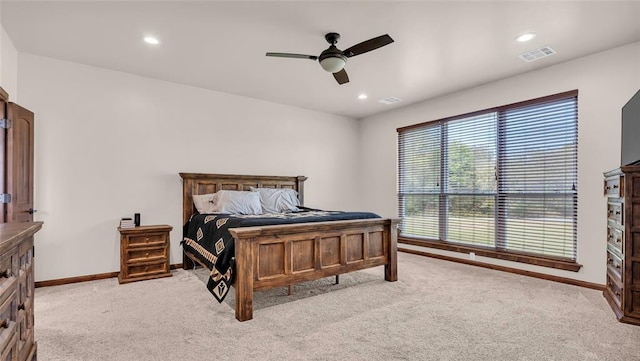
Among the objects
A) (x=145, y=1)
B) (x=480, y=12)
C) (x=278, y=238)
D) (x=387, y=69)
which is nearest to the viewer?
(x=145, y=1)

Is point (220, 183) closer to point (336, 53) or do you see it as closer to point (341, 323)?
point (336, 53)

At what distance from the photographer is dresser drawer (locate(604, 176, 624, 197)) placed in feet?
9.17

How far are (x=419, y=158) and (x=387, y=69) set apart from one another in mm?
2075

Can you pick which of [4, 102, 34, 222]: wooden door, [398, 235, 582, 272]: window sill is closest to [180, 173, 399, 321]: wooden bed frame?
[398, 235, 582, 272]: window sill

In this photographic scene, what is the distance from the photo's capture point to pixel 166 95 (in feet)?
14.7

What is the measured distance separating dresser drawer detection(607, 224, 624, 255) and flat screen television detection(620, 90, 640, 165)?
0.62 meters

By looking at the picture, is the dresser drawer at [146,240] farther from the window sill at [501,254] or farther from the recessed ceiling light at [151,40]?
the window sill at [501,254]

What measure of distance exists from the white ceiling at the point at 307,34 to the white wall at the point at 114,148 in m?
0.33

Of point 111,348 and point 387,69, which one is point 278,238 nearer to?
point 111,348

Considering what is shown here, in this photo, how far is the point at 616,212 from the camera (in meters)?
2.95

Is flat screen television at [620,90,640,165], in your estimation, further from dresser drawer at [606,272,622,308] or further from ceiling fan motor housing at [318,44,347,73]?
ceiling fan motor housing at [318,44,347,73]

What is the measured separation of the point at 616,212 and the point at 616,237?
0.76ft

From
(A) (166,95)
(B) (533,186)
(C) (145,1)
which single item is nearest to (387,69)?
(B) (533,186)

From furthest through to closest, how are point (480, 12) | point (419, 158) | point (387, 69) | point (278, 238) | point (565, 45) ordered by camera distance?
1. point (419, 158)
2. point (387, 69)
3. point (565, 45)
4. point (278, 238)
5. point (480, 12)
